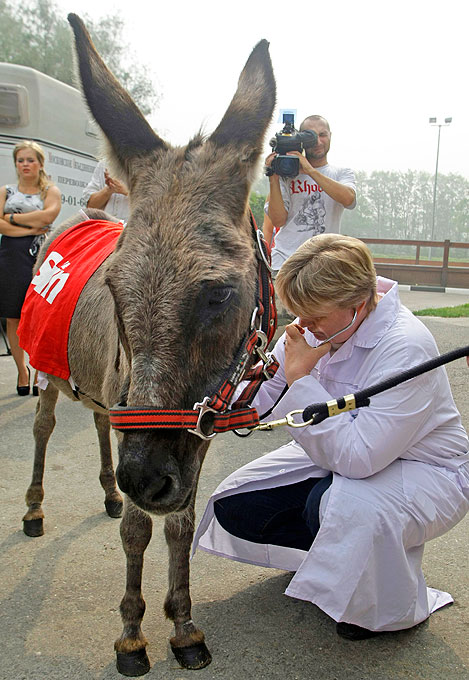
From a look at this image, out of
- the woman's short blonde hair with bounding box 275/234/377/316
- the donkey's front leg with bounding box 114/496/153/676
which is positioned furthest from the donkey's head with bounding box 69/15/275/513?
the donkey's front leg with bounding box 114/496/153/676

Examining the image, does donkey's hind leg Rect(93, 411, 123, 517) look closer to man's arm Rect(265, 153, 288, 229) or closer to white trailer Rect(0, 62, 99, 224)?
man's arm Rect(265, 153, 288, 229)

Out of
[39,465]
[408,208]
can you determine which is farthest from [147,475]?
[408,208]

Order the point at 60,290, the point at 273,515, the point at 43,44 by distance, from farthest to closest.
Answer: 1. the point at 43,44
2. the point at 60,290
3. the point at 273,515

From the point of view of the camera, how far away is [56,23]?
38.1m

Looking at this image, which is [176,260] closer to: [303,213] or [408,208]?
[303,213]

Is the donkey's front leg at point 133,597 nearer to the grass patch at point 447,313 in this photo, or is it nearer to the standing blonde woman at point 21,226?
the standing blonde woman at point 21,226

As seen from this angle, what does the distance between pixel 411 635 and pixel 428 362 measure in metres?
1.25

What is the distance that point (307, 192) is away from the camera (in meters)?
4.70

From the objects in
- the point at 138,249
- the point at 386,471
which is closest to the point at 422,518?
the point at 386,471

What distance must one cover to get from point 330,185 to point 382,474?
271 centimetres

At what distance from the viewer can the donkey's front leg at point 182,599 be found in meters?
2.45

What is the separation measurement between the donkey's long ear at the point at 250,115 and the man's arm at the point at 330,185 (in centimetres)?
211

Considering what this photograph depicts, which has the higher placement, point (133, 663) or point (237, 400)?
point (237, 400)

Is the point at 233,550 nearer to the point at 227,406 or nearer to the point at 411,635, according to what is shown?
the point at 411,635
